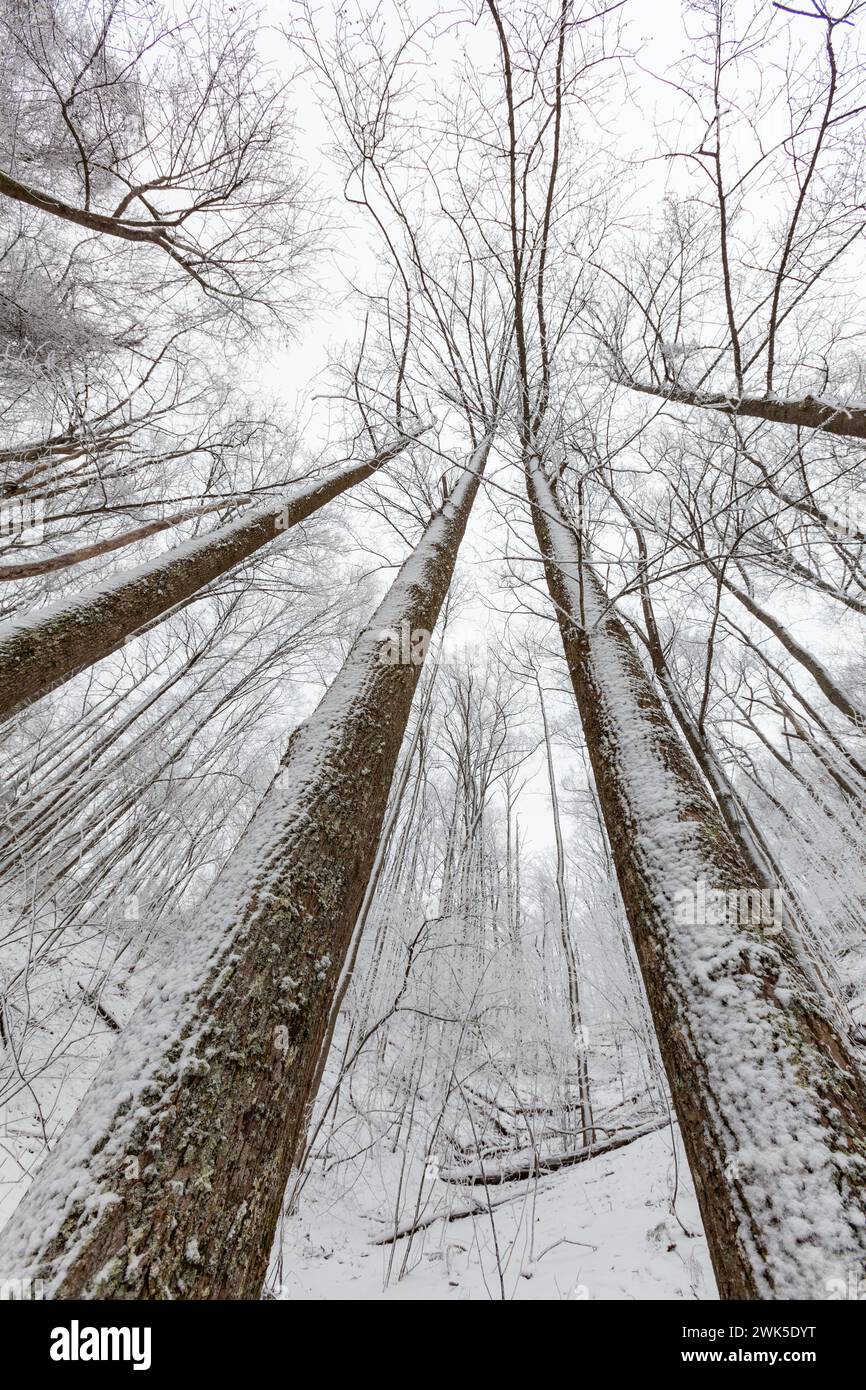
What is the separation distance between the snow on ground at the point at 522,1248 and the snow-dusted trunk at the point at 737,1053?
1.51 meters

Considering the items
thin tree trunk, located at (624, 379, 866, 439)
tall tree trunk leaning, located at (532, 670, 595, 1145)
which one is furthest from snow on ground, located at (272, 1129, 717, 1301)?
thin tree trunk, located at (624, 379, 866, 439)

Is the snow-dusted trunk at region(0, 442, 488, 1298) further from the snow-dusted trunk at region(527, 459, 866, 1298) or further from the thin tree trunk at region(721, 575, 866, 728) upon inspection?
the thin tree trunk at region(721, 575, 866, 728)

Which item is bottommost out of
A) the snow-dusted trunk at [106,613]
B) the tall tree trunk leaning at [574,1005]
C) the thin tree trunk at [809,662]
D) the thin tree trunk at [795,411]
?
the tall tree trunk leaning at [574,1005]

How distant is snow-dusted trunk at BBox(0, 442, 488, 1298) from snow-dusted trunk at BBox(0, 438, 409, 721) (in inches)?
55.2

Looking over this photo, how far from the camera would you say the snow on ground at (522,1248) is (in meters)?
2.24

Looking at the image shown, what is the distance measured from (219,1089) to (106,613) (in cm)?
255

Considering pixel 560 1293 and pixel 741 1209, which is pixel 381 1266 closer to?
pixel 560 1293

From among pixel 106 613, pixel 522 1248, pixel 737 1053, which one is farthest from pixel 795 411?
pixel 522 1248

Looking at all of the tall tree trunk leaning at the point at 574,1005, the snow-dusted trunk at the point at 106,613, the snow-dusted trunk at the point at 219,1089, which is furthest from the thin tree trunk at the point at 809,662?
the snow-dusted trunk at the point at 219,1089

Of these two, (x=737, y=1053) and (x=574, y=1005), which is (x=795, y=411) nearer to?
(x=737, y=1053)

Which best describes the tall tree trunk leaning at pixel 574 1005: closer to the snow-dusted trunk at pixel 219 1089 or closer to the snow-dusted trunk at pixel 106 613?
the snow-dusted trunk at pixel 106 613

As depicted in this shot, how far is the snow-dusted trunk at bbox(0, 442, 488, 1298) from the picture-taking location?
32.7 inches

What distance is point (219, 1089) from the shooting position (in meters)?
1.05

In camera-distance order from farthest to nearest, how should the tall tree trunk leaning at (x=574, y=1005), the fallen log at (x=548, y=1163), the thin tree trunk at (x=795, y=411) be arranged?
the tall tree trunk leaning at (x=574, y=1005) < the thin tree trunk at (x=795, y=411) < the fallen log at (x=548, y=1163)
